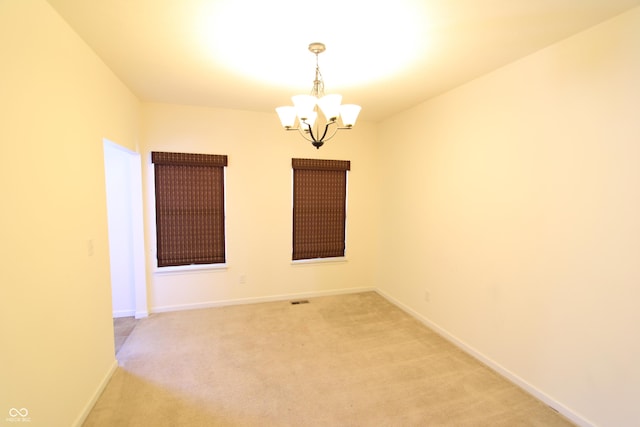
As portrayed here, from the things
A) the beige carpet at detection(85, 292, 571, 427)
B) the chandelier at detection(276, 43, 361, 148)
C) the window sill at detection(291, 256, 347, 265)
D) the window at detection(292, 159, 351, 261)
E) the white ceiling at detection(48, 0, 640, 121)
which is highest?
the white ceiling at detection(48, 0, 640, 121)

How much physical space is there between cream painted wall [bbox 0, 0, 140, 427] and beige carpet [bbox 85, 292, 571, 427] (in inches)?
17.4

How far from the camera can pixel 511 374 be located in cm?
246

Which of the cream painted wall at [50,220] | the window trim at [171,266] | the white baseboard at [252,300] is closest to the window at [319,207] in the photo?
the white baseboard at [252,300]

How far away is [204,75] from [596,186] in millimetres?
3240

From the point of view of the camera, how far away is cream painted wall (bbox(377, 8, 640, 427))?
5.82 feet

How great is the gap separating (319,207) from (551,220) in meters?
2.81

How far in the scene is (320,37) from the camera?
6.66 feet

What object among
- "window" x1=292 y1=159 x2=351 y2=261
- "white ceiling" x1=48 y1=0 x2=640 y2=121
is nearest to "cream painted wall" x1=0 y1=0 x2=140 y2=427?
"white ceiling" x1=48 y1=0 x2=640 y2=121

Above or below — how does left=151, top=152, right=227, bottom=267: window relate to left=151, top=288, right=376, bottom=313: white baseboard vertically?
above

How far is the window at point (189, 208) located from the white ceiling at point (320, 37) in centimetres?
98

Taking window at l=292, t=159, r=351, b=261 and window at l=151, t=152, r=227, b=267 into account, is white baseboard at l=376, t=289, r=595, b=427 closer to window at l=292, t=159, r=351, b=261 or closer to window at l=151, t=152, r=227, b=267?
window at l=292, t=159, r=351, b=261

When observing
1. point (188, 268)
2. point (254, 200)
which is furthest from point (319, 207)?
point (188, 268)

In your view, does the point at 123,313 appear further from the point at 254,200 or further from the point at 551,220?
the point at 551,220

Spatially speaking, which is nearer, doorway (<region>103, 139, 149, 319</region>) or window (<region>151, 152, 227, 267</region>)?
doorway (<region>103, 139, 149, 319</region>)
